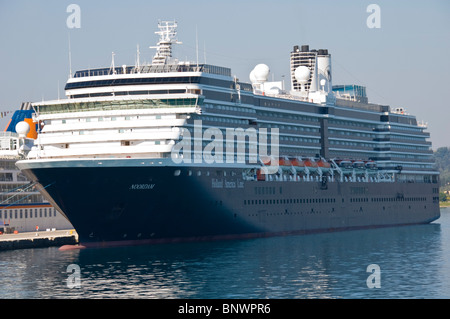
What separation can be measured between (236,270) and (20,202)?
149 ft

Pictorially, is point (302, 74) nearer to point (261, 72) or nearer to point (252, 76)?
point (261, 72)

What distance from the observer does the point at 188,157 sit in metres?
76.6

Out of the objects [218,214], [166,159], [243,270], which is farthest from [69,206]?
[243,270]

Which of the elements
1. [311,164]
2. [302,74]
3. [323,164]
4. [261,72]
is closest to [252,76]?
[261,72]

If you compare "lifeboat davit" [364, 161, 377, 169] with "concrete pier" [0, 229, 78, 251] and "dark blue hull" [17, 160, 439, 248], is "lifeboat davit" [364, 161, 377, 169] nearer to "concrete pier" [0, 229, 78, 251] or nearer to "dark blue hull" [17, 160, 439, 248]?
"dark blue hull" [17, 160, 439, 248]

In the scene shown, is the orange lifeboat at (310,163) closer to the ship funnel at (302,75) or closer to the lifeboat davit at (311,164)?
the lifeboat davit at (311,164)

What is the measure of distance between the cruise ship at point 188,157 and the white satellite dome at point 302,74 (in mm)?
288

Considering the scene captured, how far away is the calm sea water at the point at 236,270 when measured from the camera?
52.1 metres

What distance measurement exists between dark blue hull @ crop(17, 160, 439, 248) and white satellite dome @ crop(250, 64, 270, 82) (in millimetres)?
15034

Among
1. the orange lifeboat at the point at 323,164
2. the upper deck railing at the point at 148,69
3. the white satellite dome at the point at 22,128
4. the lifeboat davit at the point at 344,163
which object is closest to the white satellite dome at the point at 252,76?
the orange lifeboat at the point at 323,164

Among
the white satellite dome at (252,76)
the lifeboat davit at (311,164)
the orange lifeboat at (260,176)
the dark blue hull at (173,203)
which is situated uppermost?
the white satellite dome at (252,76)

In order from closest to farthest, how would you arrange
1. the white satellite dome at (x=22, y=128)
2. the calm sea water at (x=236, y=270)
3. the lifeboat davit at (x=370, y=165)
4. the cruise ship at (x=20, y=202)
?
1. the calm sea water at (x=236, y=270)
2. the cruise ship at (x=20, y=202)
3. the white satellite dome at (x=22, y=128)
4. the lifeboat davit at (x=370, y=165)
